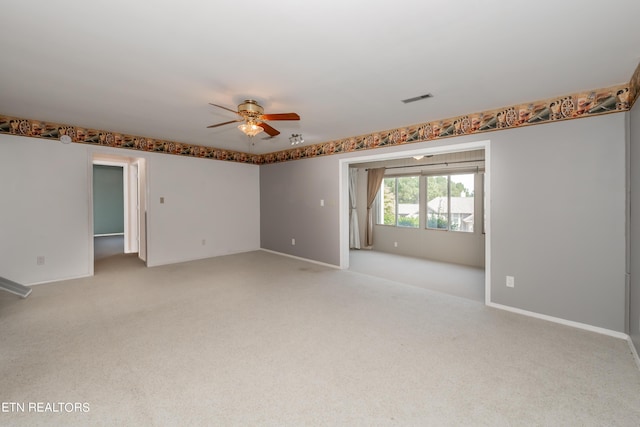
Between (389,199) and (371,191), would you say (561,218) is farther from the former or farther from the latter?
(371,191)

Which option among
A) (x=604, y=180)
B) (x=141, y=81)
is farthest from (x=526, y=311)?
(x=141, y=81)

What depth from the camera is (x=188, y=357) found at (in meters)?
2.32

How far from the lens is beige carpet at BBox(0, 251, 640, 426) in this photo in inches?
67.8

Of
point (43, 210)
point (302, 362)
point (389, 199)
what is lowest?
Result: point (302, 362)

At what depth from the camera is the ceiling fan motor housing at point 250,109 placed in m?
2.97

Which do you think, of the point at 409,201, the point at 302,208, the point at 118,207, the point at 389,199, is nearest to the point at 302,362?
the point at 302,208

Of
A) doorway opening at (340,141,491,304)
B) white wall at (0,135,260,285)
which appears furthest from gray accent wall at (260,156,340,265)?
white wall at (0,135,260,285)

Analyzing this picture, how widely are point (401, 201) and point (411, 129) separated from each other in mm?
3044

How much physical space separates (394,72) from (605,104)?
2.18 meters

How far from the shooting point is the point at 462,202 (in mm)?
5941

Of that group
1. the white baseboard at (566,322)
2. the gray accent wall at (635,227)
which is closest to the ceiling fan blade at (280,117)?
the gray accent wall at (635,227)

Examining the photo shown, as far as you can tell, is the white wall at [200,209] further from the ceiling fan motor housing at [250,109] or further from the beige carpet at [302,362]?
the ceiling fan motor housing at [250,109]

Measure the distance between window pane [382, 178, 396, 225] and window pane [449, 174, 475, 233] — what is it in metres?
1.47

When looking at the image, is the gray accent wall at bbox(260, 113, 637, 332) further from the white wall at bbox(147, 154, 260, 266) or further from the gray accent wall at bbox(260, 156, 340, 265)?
the white wall at bbox(147, 154, 260, 266)
